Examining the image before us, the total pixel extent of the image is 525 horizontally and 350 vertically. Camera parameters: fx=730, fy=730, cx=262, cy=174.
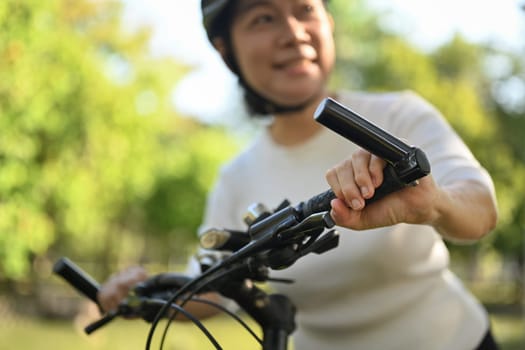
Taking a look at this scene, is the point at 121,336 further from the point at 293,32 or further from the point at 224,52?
the point at 293,32

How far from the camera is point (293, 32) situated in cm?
Result: 197

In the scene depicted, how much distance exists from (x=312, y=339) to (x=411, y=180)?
1151 mm

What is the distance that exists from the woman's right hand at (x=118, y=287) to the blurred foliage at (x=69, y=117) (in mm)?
9089

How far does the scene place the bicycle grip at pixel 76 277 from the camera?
6.14ft

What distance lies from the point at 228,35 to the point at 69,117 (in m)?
16.1

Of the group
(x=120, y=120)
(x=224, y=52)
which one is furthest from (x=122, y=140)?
(x=224, y=52)

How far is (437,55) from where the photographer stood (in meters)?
29.2

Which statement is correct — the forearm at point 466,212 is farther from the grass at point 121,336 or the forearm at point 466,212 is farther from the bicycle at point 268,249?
the grass at point 121,336

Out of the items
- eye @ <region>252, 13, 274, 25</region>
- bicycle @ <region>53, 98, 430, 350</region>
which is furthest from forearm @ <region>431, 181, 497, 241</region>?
eye @ <region>252, 13, 274, 25</region>

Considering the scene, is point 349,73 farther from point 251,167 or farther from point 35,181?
point 251,167

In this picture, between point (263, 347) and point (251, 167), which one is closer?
point (263, 347)

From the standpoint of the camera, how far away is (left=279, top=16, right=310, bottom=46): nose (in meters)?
1.97

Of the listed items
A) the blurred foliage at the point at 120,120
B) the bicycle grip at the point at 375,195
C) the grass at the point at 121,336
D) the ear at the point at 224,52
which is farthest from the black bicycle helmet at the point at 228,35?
the grass at the point at 121,336

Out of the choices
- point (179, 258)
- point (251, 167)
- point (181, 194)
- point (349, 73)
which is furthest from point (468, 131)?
point (251, 167)
